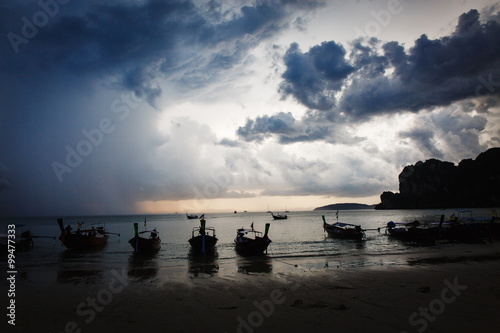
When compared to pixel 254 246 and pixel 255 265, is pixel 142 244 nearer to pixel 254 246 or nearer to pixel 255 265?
pixel 254 246

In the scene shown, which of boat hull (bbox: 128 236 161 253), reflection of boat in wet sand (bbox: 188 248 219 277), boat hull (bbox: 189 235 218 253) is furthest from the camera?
boat hull (bbox: 128 236 161 253)

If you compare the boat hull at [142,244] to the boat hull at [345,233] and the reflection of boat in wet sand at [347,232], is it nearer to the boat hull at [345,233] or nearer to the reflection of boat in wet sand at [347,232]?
the reflection of boat in wet sand at [347,232]

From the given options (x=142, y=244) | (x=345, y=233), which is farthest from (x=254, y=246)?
(x=345, y=233)

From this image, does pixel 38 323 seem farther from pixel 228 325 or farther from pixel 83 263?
pixel 83 263

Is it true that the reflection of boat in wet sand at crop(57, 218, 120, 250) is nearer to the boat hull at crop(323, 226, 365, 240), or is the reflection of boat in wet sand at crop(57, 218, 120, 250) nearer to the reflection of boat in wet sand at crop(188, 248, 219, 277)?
the reflection of boat in wet sand at crop(188, 248, 219, 277)

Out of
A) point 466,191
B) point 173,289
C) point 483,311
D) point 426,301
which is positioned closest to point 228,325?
point 173,289

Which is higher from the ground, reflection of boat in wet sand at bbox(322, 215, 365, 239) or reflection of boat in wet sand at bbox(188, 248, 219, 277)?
reflection of boat in wet sand at bbox(188, 248, 219, 277)

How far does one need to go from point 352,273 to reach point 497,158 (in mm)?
230365

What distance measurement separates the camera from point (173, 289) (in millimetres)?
14961

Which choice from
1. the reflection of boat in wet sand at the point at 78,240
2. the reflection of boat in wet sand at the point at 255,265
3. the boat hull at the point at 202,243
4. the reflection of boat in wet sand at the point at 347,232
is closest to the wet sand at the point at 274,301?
the reflection of boat in wet sand at the point at 255,265

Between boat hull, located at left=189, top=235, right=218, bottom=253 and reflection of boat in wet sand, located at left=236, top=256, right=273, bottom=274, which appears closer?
reflection of boat in wet sand, located at left=236, top=256, right=273, bottom=274

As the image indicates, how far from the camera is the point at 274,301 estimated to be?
12.2 m

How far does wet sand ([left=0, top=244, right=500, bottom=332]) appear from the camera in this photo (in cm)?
957

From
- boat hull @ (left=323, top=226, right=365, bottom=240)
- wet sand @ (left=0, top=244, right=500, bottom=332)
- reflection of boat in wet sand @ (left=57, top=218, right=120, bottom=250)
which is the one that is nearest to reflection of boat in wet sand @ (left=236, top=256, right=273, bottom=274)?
Answer: wet sand @ (left=0, top=244, right=500, bottom=332)
